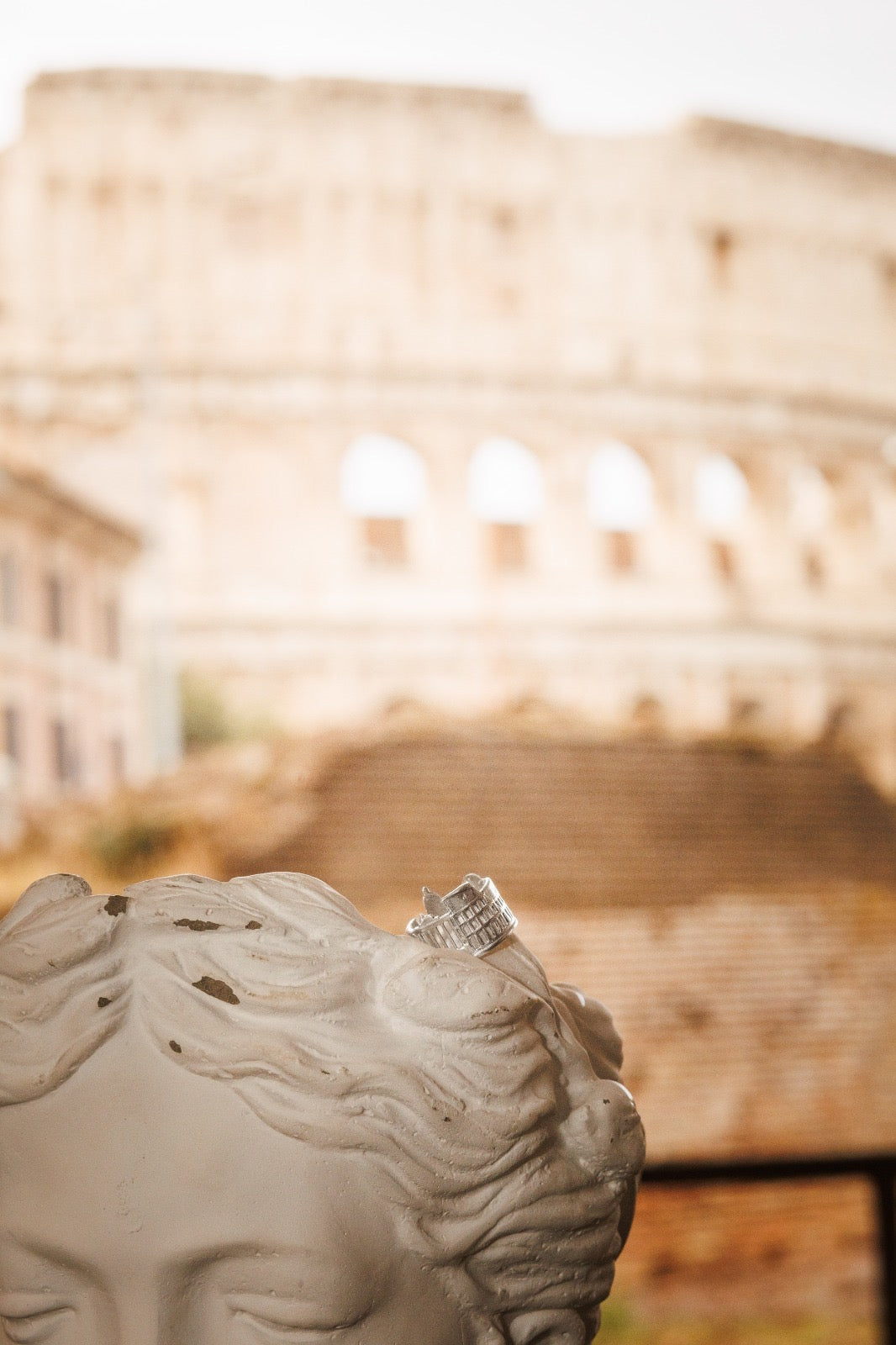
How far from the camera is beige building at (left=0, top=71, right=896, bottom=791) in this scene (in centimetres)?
621

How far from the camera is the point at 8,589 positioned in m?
5.88

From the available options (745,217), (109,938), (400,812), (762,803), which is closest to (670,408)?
(745,217)

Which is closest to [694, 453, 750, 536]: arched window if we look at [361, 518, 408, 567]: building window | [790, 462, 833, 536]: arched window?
[790, 462, 833, 536]: arched window

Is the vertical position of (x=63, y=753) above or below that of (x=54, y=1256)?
below

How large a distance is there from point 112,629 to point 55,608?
28 centimetres

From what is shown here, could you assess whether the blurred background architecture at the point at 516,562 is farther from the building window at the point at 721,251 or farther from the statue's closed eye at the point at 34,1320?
the statue's closed eye at the point at 34,1320

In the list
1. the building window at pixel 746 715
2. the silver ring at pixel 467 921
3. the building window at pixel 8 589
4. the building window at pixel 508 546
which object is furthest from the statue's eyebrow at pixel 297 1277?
the building window at pixel 746 715

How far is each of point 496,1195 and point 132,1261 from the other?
0.23 m

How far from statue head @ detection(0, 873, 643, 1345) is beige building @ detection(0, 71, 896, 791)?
5.32 meters

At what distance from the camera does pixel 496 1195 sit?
824 mm

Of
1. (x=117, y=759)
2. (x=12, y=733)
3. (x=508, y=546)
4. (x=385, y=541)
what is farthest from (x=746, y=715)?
(x=12, y=733)

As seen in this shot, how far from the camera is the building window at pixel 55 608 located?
6000 millimetres

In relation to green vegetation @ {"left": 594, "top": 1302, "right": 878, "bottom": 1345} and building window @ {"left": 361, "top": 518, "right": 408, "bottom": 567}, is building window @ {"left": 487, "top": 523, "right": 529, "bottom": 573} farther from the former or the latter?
green vegetation @ {"left": 594, "top": 1302, "right": 878, "bottom": 1345}

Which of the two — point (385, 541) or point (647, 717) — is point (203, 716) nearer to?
point (385, 541)
